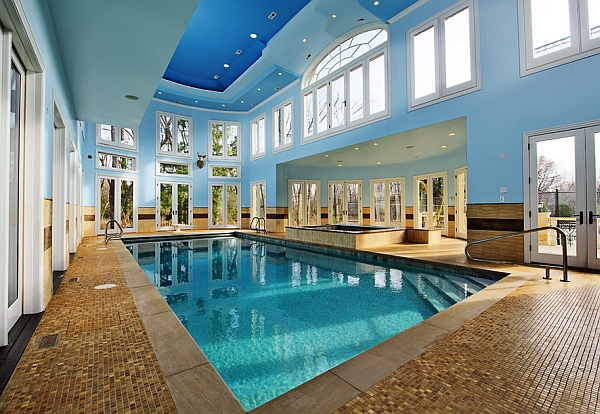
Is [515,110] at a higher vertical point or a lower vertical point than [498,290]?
higher

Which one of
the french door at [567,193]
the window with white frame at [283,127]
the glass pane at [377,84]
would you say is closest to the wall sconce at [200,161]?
the window with white frame at [283,127]

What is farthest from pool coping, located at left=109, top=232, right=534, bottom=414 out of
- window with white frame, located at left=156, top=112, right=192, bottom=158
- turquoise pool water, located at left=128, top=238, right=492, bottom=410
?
window with white frame, located at left=156, top=112, right=192, bottom=158

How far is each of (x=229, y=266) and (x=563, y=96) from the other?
654 cm

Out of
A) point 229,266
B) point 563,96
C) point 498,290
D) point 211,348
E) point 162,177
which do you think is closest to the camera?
point 211,348

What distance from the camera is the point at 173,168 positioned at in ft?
41.5

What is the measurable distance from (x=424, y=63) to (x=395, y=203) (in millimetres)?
6472

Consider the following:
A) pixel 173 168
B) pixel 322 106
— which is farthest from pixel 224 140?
pixel 322 106

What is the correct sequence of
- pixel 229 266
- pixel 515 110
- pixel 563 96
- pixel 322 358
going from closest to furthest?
pixel 322 358 → pixel 563 96 → pixel 515 110 → pixel 229 266

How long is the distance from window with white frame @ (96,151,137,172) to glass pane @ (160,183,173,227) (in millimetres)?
1342

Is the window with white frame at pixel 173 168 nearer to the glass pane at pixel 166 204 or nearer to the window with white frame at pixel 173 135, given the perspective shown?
the window with white frame at pixel 173 135

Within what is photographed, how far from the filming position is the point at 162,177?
12.3 m

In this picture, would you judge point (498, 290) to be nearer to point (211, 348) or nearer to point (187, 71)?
point (211, 348)

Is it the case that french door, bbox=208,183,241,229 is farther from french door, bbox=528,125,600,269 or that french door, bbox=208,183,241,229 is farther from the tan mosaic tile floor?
french door, bbox=528,125,600,269

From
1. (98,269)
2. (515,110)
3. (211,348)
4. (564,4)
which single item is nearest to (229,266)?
(98,269)
